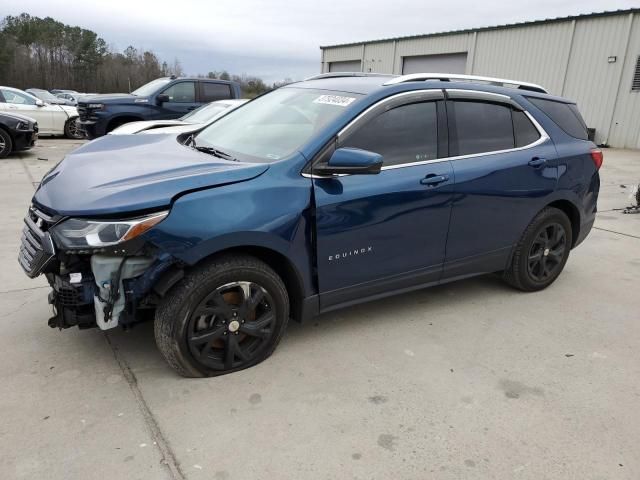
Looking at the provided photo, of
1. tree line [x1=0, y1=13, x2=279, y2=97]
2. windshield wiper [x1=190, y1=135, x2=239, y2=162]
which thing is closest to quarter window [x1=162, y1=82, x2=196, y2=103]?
windshield wiper [x1=190, y1=135, x2=239, y2=162]

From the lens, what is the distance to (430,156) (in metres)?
3.59

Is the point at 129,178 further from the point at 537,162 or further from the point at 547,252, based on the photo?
the point at 547,252

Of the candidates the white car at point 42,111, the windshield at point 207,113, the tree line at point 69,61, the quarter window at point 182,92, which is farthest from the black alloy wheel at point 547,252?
the tree line at point 69,61

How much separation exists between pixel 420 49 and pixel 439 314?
949 inches

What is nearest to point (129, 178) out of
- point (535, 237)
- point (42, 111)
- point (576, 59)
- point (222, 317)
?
point (222, 317)

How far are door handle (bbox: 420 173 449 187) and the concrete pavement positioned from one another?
1.08 metres

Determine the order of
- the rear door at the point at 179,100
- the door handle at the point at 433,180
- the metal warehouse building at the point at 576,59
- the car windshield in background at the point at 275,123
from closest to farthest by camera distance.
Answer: the car windshield in background at the point at 275,123 → the door handle at the point at 433,180 → the rear door at the point at 179,100 → the metal warehouse building at the point at 576,59

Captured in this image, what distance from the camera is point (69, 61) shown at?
67562 mm

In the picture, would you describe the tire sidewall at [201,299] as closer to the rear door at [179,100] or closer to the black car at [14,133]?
the rear door at [179,100]

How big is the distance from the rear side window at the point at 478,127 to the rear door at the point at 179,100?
9.37 meters

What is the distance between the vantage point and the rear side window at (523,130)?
4.09 m

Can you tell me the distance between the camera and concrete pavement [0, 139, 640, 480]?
238 cm

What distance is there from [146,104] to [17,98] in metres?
5.81

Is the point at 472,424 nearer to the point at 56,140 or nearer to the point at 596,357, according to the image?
the point at 596,357
